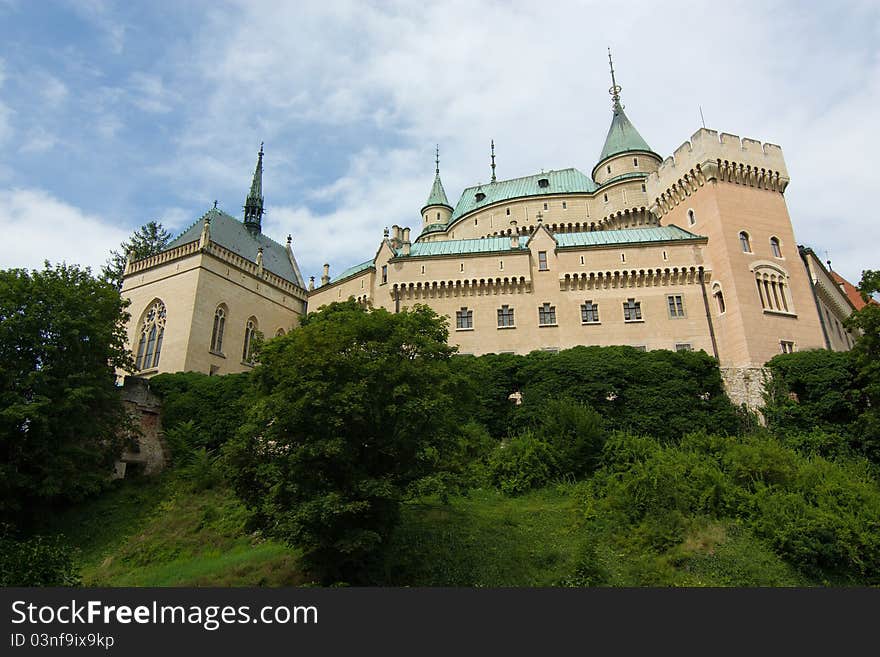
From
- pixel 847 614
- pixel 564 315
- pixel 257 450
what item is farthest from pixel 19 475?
pixel 564 315

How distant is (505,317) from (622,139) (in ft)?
69.6

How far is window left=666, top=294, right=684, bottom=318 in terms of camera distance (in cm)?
4031

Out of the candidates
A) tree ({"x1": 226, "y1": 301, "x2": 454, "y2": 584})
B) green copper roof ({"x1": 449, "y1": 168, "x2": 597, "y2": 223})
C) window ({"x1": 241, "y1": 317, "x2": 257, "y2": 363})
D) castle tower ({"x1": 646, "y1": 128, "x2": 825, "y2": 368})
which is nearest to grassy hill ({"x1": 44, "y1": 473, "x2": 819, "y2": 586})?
tree ({"x1": 226, "y1": 301, "x2": 454, "y2": 584})

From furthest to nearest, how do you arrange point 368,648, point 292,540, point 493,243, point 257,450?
point 493,243, point 257,450, point 292,540, point 368,648

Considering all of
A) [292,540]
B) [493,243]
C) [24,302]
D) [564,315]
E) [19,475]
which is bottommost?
[292,540]

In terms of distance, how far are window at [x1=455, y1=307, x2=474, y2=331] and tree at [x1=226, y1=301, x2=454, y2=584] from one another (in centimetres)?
2172

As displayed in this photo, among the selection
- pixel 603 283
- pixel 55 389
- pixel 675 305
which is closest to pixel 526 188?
pixel 603 283

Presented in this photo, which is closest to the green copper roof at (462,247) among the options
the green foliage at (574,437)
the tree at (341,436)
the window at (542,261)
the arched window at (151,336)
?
the window at (542,261)

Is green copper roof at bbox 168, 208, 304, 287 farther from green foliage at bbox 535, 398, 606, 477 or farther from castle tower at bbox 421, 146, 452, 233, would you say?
green foliage at bbox 535, 398, 606, 477

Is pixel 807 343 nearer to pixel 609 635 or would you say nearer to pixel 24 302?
pixel 609 635

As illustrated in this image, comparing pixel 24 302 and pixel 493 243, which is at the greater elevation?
pixel 493 243

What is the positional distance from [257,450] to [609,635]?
11590 millimetres

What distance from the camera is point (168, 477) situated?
3180cm

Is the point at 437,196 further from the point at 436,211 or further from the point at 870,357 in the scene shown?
the point at 870,357
